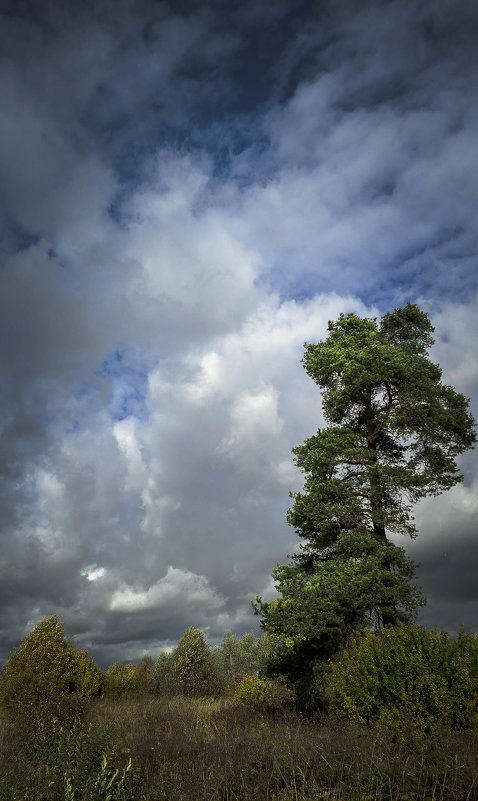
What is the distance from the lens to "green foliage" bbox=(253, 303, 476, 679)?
15102mm

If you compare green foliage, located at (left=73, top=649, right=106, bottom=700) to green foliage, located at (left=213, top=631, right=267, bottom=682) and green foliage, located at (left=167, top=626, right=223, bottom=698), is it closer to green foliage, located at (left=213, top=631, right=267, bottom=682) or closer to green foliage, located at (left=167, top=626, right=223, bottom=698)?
green foliage, located at (left=167, top=626, right=223, bottom=698)

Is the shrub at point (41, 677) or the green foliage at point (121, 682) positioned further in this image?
the green foliage at point (121, 682)

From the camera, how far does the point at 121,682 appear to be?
33.6m

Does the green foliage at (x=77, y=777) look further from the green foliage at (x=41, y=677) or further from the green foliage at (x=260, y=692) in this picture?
the green foliage at (x=260, y=692)

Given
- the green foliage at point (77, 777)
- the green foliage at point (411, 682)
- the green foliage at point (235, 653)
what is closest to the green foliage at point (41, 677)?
the green foliage at point (77, 777)

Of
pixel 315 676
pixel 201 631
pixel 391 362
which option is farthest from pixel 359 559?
pixel 201 631

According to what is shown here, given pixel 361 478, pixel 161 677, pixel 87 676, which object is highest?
pixel 361 478

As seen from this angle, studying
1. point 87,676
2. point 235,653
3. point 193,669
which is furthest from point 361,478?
point 235,653

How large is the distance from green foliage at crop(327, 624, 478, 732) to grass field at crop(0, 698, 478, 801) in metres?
0.67

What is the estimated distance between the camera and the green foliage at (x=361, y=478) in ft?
49.5

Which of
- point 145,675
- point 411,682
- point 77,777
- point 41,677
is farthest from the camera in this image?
point 145,675

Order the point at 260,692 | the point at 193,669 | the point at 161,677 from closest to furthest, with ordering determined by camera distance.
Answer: the point at 260,692 → the point at 193,669 → the point at 161,677

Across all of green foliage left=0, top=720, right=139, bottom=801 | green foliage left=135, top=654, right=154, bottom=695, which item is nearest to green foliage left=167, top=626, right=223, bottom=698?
green foliage left=135, top=654, right=154, bottom=695

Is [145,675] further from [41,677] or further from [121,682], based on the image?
[41,677]
